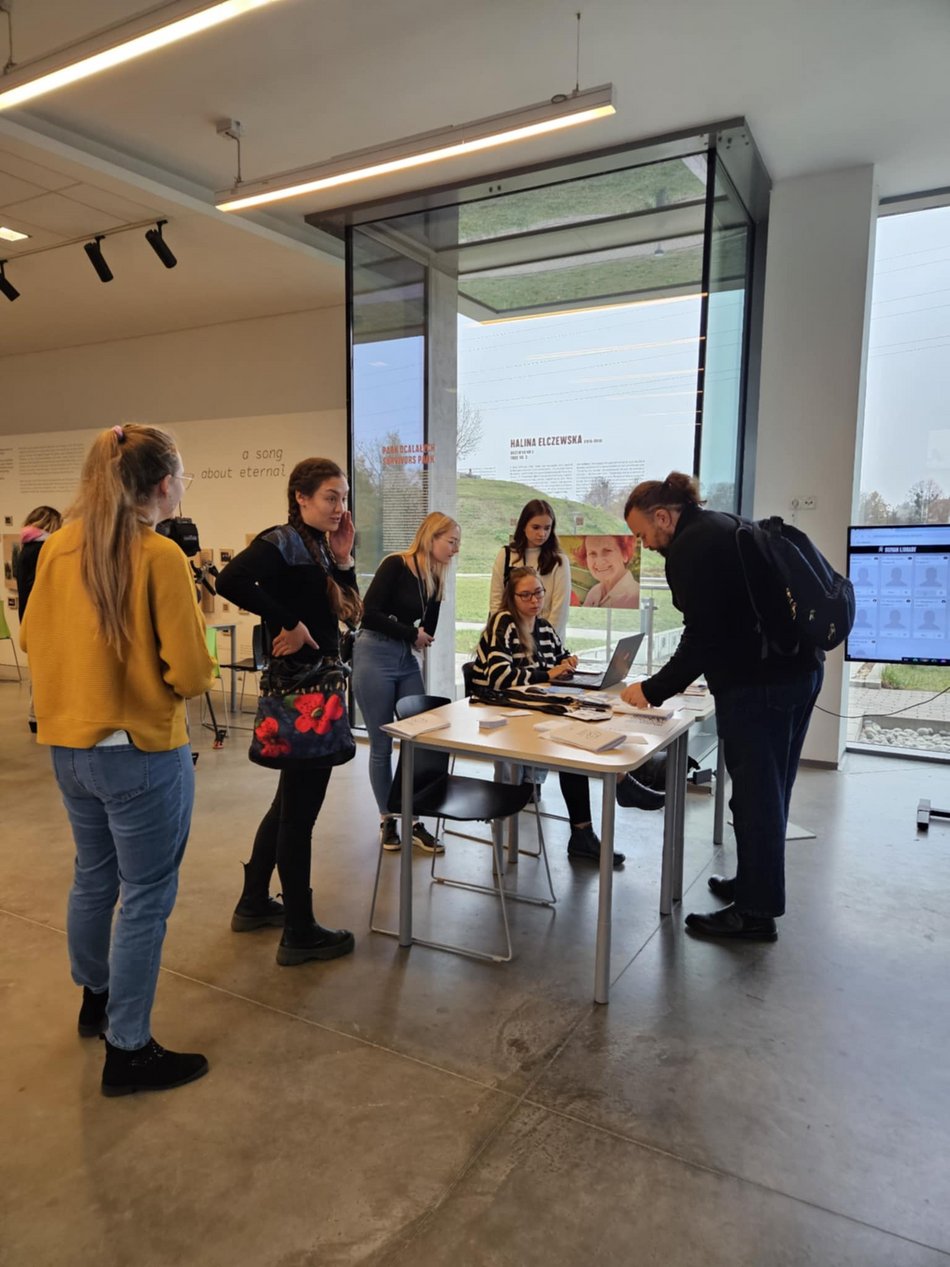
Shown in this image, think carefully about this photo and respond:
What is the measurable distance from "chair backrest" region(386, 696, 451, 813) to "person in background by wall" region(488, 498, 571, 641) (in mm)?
1071

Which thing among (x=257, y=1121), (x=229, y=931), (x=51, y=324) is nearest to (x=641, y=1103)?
(x=257, y=1121)

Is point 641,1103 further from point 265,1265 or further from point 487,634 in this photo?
point 487,634

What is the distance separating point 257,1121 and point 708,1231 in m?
1.06

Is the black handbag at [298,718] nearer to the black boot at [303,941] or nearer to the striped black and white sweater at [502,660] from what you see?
the black boot at [303,941]

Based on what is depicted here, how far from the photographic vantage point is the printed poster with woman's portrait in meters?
5.46

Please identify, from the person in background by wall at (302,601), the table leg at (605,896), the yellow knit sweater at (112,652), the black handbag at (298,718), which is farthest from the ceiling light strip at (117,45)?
the table leg at (605,896)

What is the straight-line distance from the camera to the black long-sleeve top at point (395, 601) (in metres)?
3.63

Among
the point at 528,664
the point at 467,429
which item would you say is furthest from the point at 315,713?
the point at 467,429

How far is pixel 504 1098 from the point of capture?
2086 millimetres

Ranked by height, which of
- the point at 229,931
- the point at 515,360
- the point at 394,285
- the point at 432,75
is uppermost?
the point at 432,75

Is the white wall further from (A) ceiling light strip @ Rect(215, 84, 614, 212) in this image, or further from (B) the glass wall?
(A) ceiling light strip @ Rect(215, 84, 614, 212)

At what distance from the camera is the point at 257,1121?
1.99m

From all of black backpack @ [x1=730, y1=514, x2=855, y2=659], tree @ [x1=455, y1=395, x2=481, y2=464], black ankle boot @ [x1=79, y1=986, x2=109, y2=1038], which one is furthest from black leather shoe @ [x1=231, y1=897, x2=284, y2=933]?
tree @ [x1=455, y1=395, x2=481, y2=464]

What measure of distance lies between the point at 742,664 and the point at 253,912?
1.98 metres
